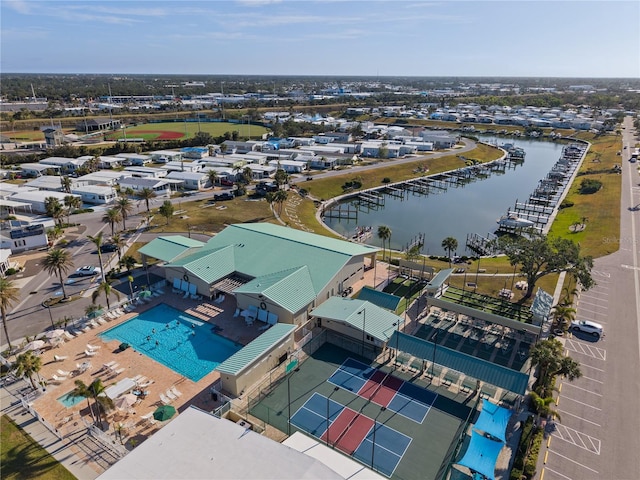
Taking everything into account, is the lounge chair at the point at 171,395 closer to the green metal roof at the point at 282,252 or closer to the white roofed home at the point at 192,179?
the green metal roof at the point at 282,252

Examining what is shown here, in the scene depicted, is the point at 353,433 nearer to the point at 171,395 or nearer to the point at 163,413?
the point at 163,413

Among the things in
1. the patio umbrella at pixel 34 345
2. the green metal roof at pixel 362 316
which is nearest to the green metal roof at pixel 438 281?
the green metal roof at pixel 362 316

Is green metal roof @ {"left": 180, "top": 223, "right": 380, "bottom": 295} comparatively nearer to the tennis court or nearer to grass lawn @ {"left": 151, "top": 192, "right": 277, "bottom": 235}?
the tennis court

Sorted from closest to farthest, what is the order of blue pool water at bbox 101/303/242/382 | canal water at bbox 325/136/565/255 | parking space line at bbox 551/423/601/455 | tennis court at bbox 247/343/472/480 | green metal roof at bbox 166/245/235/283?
tennis court at bbox 247/343/472/480 → parking space line at bbox 551/423/601/455 → blue pool water at bbox 101/303/242/382 → green metal roof at bbox 166/245/235/283 → canal water at bbox 325/136/565/255

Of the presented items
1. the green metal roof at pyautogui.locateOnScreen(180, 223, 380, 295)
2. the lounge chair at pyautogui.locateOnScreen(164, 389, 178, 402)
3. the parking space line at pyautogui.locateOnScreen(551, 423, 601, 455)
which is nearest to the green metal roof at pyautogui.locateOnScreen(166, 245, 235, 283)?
the green metal roof at pyautogui.locateOnScreen(180, 223, 380, 295)

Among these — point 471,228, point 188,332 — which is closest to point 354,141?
point 471,228

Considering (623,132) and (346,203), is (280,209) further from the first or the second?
(623,132)
